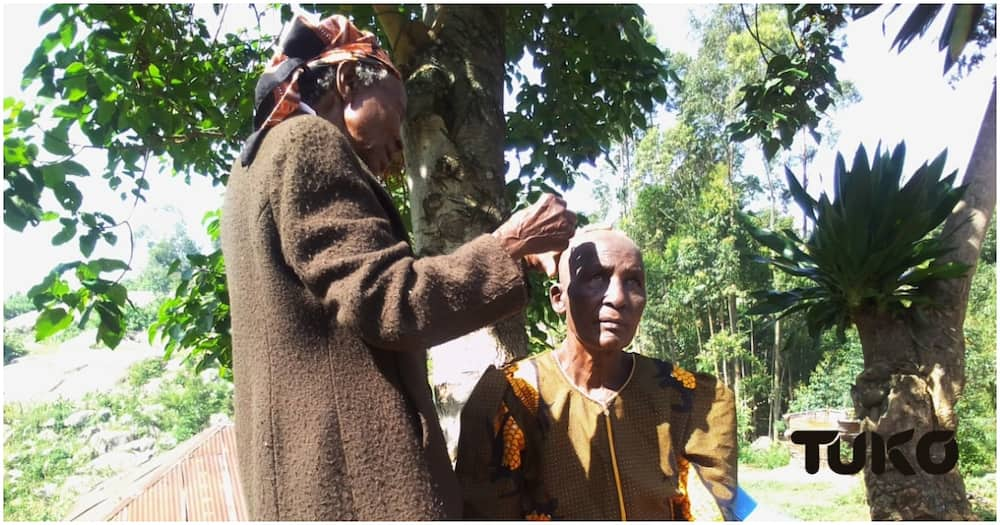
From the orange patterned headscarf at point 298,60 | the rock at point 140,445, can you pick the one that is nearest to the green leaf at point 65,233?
the orange patterned headscarf at point 298,60

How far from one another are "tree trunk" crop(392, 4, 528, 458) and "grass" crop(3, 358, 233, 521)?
53.8ft

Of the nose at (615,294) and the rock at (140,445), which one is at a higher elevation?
the nose at (615,294)

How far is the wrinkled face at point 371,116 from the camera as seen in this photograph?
61.8 inches

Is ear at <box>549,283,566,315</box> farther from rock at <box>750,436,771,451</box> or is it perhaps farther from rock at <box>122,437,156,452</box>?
rock at <box>122,437,156,452</box>

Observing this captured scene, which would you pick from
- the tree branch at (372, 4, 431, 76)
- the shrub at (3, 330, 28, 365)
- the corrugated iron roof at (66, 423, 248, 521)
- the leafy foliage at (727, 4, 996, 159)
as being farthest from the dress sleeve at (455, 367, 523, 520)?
the shrub at (3, 330, 28, 365)

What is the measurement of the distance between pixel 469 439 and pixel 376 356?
624mm

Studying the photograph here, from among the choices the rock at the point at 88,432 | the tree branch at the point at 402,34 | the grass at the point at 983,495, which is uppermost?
the tree branch at the point at 402,34

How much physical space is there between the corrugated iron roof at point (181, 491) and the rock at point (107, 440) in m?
23.2

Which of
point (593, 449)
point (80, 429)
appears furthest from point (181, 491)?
point (80, 429)

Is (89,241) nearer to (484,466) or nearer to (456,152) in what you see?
(456,152)

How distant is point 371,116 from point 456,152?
110cm

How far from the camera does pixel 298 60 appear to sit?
158 centimetres

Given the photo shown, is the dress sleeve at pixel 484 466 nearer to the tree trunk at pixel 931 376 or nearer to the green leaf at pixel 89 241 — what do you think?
the green leaf at pixel 89 241

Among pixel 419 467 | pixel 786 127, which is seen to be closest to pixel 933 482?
pixel 786 127
